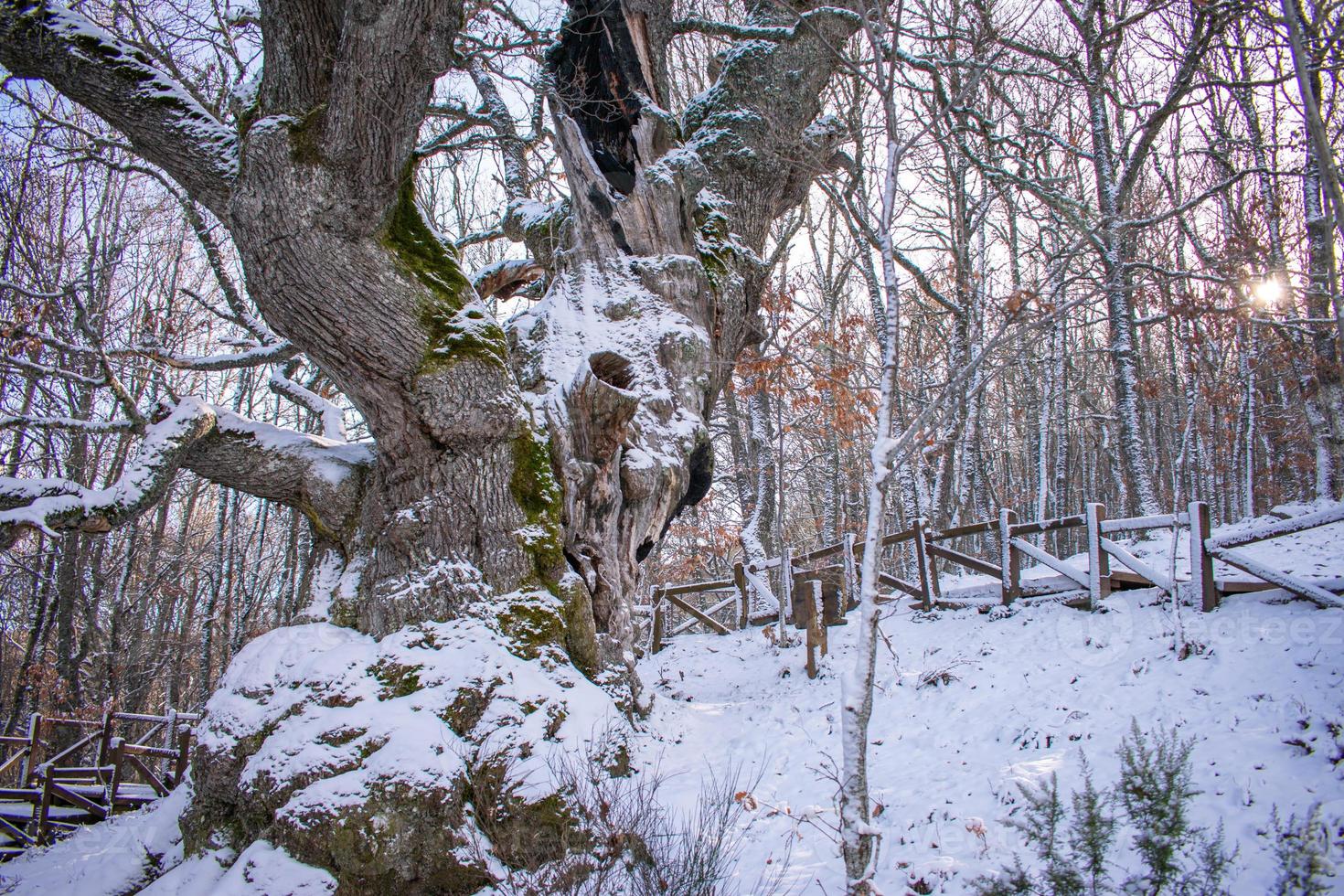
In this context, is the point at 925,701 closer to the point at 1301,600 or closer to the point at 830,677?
the point at 830,677

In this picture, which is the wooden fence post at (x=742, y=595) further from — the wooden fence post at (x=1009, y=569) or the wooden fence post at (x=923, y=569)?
the wooden fence post at (x=1009, y=569)

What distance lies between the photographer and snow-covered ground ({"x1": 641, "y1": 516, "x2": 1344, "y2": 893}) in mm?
3441

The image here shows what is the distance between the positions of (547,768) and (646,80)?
612cm

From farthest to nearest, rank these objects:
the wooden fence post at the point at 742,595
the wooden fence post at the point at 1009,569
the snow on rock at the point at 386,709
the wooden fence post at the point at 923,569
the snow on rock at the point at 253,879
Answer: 1. the wooden fence post at the point at 742,595
2. the wooden fence post at the point at 923,569
3. the wooden fence post at the point at 1009,569
4. the snow on rock at the point at 386,709
5. the snow on rock at the point at 253,879

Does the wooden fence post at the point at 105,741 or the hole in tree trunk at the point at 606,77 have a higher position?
the hole in tree trunk at the point at 606,77

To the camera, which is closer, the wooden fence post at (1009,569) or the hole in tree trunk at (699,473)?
the hole in tree trunk at (699,473)

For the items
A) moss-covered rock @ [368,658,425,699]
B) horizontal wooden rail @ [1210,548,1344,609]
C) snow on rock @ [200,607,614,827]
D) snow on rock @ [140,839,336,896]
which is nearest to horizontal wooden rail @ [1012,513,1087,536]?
horizontal wooden rail @ [1210,548,1344,609]

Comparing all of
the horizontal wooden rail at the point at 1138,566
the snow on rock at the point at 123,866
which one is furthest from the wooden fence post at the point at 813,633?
the snow on rock at the point at 123,866

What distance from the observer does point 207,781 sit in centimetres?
393

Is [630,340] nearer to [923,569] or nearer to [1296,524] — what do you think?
[923,569]

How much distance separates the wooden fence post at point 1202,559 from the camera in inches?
212

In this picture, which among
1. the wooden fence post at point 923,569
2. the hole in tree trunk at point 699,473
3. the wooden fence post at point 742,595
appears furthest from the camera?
the wooden fence post at point 742,595

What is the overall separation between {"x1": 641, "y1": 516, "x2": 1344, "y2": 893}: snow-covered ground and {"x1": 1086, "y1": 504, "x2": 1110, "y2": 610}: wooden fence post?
0.12 meters

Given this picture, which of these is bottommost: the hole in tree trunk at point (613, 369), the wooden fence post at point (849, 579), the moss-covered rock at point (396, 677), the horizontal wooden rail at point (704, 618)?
the horizontal wooden rail at point (704, 618)
